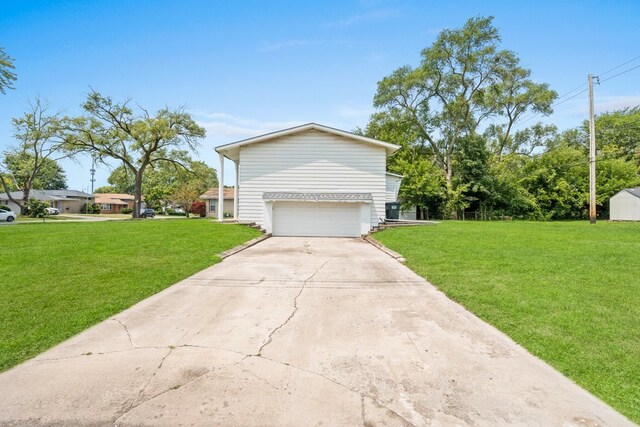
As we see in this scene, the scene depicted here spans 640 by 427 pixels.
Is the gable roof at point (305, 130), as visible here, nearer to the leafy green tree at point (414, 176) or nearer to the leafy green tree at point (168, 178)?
the leafy green tree at point (414, 176)

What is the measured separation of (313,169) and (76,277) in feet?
35.9

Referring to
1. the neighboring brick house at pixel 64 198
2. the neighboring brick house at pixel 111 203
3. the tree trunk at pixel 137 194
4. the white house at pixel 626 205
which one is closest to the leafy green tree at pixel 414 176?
the white house at pixel 626 205

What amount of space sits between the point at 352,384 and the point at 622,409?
1927 millimetres

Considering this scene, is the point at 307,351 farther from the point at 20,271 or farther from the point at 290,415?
the point at 20,271

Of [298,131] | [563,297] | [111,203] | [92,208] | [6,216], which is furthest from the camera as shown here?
[111,203]

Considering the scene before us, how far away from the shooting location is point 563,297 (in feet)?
15.8

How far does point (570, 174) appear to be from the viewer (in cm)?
2744

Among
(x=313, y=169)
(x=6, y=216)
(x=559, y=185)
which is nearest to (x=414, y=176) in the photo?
(x=559, y=185)

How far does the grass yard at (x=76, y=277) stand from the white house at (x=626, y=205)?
28833 millimetres

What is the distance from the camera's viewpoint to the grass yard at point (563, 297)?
9.37 ft

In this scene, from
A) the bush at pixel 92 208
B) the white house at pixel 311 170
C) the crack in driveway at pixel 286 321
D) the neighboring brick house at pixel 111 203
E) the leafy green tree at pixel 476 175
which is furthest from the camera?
the neighboring brick house at pixel 111 203

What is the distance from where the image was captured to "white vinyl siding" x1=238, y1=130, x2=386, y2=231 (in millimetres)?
15453

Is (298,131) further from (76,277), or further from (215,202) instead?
(215,202)

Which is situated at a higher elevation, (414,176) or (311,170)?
(414,176)
